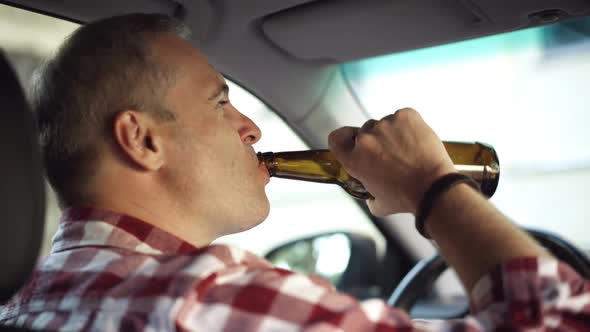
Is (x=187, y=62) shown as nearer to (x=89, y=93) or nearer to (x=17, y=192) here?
(x=89, y=93)

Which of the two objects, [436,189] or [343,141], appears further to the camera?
[343,141]

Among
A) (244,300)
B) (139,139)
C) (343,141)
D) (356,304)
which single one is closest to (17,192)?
(244,300)

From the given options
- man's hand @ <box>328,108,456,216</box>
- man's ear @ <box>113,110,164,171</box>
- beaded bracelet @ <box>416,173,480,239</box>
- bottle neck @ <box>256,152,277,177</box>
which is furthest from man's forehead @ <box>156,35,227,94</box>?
beaded bracelet @ <box>416,173,480,239</box>

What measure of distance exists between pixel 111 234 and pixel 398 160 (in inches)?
20.8

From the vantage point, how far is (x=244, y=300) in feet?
3.36

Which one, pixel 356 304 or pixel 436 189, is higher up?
pixel 436 189

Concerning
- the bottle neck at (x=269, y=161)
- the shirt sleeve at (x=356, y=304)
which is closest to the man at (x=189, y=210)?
the shirt sleeve at (x=356, y=304)

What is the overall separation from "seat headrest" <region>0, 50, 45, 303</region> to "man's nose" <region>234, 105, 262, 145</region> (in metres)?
0.75

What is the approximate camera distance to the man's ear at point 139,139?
4.89ft

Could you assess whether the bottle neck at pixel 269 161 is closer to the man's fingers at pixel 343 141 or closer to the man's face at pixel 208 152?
the man's face at pixel 208 152

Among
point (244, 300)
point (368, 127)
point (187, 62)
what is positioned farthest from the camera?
point (187, 62)

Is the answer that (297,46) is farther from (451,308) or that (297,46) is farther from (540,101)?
(540,101)

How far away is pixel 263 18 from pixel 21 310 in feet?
3.23

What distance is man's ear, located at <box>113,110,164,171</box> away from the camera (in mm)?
1489
